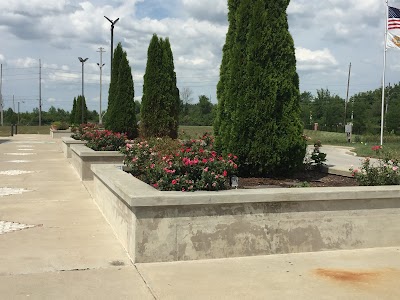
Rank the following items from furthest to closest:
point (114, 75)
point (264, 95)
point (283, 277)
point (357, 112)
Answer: point (357, 112) → point (114, 75) → point (264, 95) → point (283, 277)

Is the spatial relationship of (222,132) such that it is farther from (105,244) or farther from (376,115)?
(376,115)

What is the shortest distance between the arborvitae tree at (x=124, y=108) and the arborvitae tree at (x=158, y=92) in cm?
235

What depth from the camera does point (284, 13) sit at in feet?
24.6

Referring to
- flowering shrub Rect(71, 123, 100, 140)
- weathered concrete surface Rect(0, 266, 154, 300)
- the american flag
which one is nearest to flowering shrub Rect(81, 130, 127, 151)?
flowering shrub Rect(71, 123, 100, 140)

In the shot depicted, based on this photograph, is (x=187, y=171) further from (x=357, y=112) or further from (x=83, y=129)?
(x=357, y=112)

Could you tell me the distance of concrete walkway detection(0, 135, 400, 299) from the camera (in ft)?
13.1

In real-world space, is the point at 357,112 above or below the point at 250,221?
above

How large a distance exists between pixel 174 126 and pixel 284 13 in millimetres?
8154

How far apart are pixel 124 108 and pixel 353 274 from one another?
1361 centimetres

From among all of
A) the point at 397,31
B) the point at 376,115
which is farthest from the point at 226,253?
the point at 376,115

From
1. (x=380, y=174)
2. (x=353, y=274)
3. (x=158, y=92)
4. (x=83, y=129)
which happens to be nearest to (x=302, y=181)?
(x=380, y=174)

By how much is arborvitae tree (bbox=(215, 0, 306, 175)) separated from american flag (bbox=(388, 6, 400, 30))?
17.7 m

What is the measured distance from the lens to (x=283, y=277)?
4.45 metres

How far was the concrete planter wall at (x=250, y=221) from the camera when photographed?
189 inches
